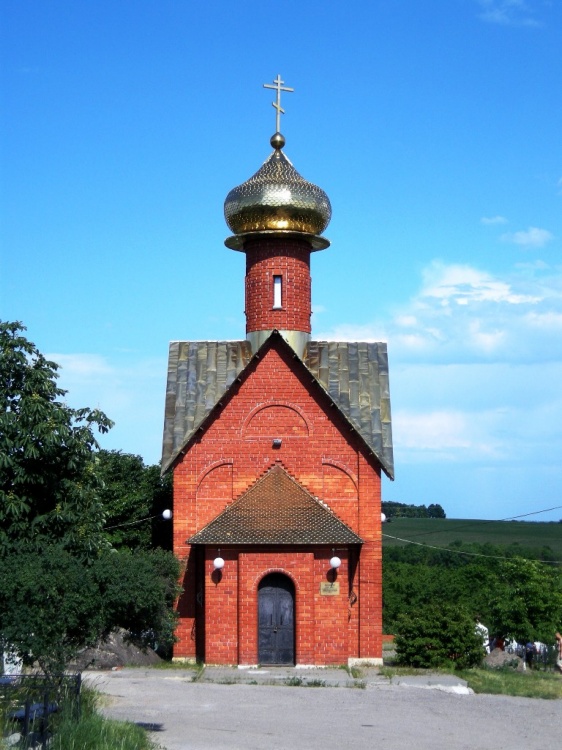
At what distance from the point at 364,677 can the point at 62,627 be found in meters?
9.88

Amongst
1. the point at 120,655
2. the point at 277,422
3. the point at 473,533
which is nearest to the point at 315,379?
the point at 277,422

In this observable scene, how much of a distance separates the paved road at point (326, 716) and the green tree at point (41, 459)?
3127mm

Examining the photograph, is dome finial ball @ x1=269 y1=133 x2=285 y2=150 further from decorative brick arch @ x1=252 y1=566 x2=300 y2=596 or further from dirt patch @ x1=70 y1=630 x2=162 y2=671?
dirt patch @ x1=70 y1=630 x2=162 y2=671

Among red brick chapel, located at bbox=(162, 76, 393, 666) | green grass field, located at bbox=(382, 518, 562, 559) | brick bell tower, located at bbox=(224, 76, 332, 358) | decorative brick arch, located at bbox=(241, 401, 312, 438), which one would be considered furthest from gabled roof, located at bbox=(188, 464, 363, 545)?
green grass field, located at bbox=(382, 518, 562, 559)

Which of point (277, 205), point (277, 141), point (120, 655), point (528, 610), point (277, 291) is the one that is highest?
point (277, 141)

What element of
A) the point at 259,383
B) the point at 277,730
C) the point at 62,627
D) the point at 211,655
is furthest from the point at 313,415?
the point at 62,627

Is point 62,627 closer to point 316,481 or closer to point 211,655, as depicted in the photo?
point 211,655

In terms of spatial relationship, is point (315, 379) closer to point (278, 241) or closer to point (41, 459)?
point (278, 241)

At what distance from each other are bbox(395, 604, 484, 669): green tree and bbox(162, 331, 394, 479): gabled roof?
3.48m

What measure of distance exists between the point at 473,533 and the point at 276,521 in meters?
116

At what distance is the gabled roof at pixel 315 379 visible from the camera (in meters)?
26.2

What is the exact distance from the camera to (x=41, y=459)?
63.4ft

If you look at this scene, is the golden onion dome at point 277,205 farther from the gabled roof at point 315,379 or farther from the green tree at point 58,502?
the green tree at point 58,502

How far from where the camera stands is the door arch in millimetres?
24016
